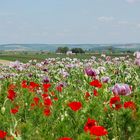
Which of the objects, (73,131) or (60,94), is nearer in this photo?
(73,131)

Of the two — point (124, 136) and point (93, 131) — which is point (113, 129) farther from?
point (93, 131)

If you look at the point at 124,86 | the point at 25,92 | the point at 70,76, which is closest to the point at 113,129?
the point at 124,86

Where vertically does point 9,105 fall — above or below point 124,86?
below

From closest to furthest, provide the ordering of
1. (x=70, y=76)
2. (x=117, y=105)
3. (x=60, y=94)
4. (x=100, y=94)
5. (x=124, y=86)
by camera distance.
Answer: (x=117, y=105) < (x=124, y=86) < (x=100, y=94) < (x=60, y=94) < (x=70, y=76)

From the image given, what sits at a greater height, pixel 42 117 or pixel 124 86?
pixel 124 86

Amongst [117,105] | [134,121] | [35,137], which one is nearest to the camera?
[35,137]

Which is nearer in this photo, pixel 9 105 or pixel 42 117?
pixel 42 117

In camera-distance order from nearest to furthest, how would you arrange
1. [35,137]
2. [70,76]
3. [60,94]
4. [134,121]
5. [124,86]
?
[35,137]
[134,121]
[124,86]
[60,94]
[70,76]

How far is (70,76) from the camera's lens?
43.2 feet

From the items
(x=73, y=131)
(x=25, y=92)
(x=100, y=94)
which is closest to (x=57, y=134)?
(x=73, y=131)

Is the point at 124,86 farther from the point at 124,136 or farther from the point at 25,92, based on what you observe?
the point at 25,92

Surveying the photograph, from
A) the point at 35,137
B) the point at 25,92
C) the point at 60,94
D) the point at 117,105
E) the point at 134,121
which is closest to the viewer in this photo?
the point at 35,137

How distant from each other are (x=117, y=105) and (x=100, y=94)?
2009mm

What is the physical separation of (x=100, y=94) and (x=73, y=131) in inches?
92.3
